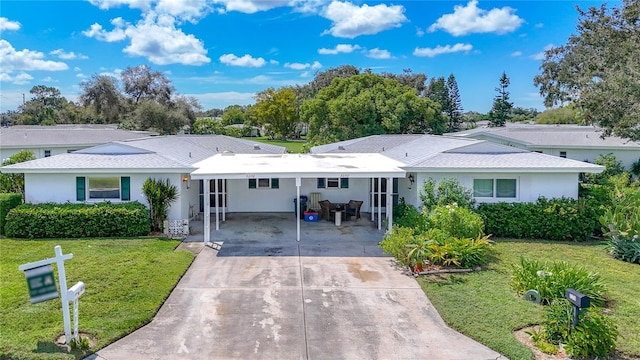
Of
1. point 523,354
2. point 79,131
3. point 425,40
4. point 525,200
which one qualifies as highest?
point 425,40

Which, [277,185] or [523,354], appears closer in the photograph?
[523,354]

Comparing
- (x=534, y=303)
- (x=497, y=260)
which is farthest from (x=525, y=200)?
(x=534, y=303)

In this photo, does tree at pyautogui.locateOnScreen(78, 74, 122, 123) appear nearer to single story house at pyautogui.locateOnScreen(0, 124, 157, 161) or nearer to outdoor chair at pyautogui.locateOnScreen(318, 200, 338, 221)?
single story house at pyautogui.locateOnScreen(0, 124, 157, 161)

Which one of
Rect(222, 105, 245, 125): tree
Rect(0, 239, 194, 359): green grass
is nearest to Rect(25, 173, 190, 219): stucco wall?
Rect(0, 239, 194, 359): green grass

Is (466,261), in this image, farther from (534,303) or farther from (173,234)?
(173,234)

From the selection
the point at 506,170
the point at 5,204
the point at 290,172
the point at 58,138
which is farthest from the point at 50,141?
the point at 506,170

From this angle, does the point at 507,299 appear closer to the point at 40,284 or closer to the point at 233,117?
the point at 40,284
